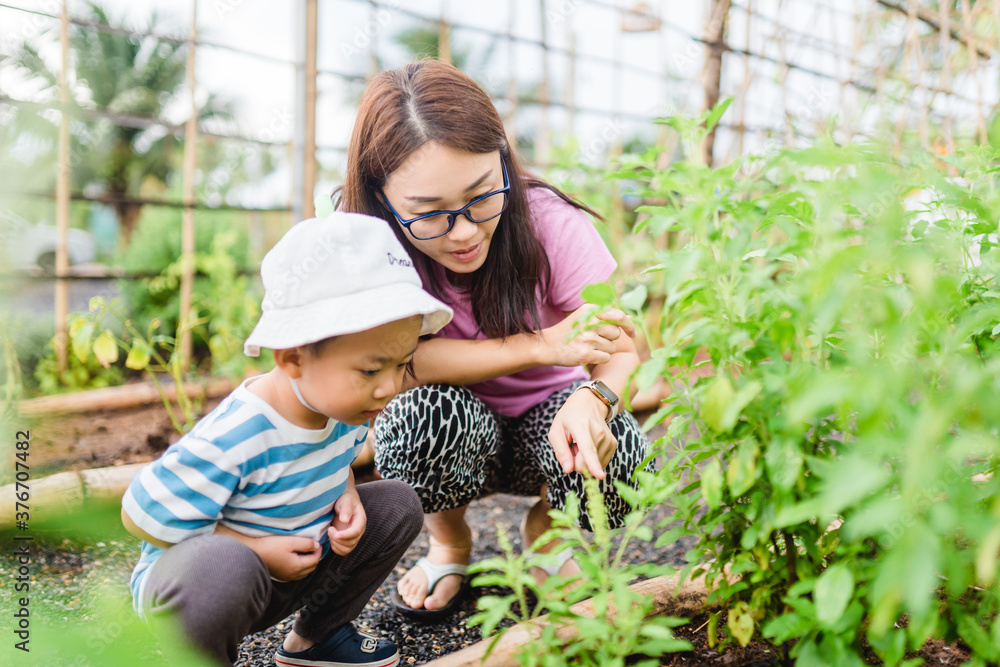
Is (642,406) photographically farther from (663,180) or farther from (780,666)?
(663,180)

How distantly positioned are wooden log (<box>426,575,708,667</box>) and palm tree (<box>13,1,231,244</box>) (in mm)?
15282

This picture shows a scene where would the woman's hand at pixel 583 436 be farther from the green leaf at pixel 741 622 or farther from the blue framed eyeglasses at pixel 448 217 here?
the blue framed eyeglasses at pixel 448 217

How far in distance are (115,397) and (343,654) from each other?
2069 millimetres

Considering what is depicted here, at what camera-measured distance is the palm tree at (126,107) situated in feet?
48.7

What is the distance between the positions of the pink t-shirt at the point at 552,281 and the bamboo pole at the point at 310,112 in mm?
1496

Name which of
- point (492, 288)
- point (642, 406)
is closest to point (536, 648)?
point (492, 288)

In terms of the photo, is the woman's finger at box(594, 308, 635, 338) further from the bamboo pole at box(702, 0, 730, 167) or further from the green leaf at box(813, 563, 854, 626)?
the bamboo pole at box(702, 0, 730, 167)

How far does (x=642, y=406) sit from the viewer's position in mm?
3076

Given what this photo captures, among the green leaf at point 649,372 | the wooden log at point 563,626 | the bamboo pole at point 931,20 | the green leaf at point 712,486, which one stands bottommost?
the wooden log at point 563,626

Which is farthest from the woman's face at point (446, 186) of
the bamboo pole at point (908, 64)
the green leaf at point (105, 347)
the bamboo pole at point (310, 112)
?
the bamboo pole at point (908, 64)

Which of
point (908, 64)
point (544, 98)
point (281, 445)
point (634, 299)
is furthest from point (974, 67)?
point (281, 445)

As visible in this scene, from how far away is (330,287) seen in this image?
1.11 metres

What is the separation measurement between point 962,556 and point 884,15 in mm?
5215

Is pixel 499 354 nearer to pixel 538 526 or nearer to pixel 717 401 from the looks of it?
pixel 538 526
